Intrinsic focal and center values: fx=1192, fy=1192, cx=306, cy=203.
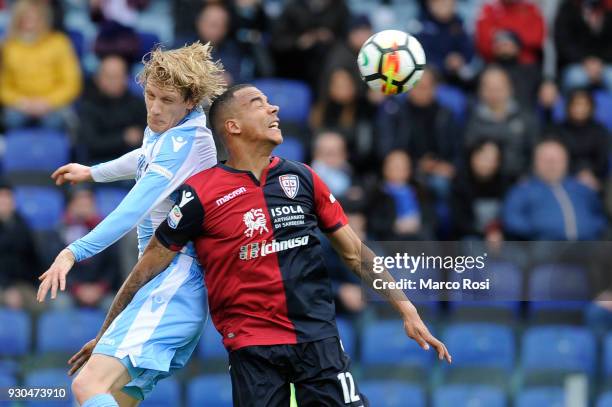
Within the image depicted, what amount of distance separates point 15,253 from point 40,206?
88 cm

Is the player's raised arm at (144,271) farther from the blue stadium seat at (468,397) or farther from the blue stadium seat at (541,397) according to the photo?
the blue stadium seat at (541,397)

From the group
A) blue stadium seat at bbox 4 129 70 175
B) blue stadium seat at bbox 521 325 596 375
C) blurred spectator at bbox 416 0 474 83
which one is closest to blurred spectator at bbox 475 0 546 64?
blurred spectator at bbox 416 0 474 83

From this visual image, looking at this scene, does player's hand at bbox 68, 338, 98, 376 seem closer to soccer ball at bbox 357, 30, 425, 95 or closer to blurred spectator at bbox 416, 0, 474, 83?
soccer ball at bbox 357, 30, 425, 95

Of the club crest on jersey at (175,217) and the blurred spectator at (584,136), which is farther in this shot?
the blurred spectator at (584,136)

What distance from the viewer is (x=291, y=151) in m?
11.0

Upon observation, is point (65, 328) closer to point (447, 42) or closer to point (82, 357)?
point (82, 357)

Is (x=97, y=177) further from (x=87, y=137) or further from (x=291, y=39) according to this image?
(x=291, y=39)

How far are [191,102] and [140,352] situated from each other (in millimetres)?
1338

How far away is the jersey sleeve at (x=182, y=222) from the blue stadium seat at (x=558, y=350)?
437 centimetres

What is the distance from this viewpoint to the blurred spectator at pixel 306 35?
39.1 feet

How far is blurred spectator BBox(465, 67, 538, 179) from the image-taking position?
1124 centimetres

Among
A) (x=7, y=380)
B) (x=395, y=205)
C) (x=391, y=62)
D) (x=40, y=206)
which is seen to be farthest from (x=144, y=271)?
(x=40, y=206)

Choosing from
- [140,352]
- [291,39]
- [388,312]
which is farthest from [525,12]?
[140,352]

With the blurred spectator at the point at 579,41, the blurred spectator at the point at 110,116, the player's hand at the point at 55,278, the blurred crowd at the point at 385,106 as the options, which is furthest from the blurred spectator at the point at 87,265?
the blurred spectator at the point at 579,41
